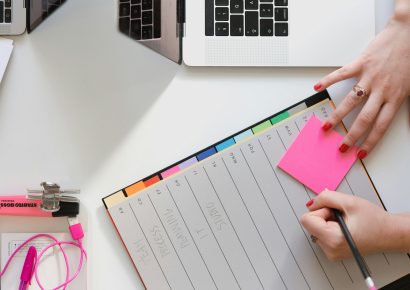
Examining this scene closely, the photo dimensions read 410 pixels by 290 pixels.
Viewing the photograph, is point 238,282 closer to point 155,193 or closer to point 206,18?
point 155,193

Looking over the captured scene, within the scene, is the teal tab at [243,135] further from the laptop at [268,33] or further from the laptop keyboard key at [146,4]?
the laptop keyboard key at [146,4]

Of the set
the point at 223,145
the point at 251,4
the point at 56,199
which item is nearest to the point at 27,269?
the point at 56,199

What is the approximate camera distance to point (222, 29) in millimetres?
927

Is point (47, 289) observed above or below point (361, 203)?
below

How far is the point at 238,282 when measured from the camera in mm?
914

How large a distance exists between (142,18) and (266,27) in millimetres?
223

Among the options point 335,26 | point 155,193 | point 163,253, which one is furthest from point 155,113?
point 335,26

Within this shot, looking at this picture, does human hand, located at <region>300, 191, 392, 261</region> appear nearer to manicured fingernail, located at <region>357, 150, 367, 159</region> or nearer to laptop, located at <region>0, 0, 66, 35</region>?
manicured fingernail, located at <region>357, 150, 367, 159</region>

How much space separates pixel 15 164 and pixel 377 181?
2.16ft

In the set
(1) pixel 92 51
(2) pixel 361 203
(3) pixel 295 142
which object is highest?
(1) pixel 92 51

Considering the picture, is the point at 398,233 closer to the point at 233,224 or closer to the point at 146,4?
the point at 233,224

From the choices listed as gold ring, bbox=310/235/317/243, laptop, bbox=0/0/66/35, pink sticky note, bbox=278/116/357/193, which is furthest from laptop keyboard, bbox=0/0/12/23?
gold ring, bbox=310/235/317/243

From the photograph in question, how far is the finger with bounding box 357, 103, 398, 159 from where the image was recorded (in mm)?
906

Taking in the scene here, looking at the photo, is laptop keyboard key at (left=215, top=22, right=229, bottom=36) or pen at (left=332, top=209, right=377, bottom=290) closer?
pen at (left=332, top=209, right=377, bottom=290)
